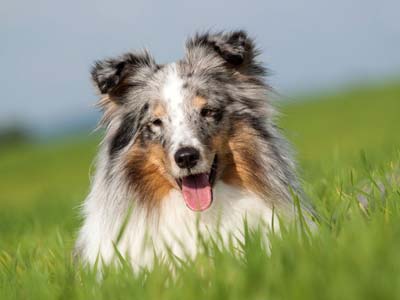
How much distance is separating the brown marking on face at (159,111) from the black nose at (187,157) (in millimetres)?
423

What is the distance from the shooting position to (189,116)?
4.95m

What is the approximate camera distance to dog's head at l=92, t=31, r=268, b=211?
488 cm

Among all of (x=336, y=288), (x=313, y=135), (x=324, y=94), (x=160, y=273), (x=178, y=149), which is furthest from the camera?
(x=324, y=94)

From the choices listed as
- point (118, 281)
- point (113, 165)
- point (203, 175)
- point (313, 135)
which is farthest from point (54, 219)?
point (313, 135)

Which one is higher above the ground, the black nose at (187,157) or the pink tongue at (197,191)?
the black nose at (187,157)

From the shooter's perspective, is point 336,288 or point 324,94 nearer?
point 336,288

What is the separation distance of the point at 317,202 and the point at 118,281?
2.17 meters

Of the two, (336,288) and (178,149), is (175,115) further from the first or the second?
(336,288)

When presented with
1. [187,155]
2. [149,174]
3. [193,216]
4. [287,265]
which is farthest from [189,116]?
[287,265]

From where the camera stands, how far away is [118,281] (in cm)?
358

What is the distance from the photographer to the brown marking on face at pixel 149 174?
4.97 m

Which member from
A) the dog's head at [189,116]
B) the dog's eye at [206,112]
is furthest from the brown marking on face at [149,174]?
the dog's eye at [206,112]

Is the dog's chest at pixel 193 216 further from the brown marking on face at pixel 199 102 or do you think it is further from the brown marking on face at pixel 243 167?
the brown marking on face at pixel 199 102

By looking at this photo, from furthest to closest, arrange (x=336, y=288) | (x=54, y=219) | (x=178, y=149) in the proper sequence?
(x=54, y=219)
(x=178, y=149)
(x=336, y=288)
